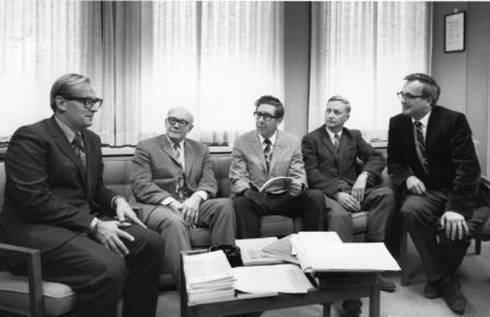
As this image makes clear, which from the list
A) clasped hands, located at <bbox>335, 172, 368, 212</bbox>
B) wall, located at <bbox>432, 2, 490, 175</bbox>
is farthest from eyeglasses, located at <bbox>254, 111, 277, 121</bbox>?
wall, located at <bbox>432, 2, 490, 175</bbox>

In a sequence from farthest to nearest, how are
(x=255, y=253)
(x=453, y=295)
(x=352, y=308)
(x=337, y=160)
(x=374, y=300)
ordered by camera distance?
(x=337, y=160)
(x=453, y=295)
(x=352, y=308)
(x=255, y=253)
(x=374, y=300)

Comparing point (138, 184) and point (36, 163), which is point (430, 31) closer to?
point (138, 184)

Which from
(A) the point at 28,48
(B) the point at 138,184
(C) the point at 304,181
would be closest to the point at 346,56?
(C) the point at 304,181

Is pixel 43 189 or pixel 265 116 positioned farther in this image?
pixel 265 116

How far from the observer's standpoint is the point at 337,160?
3.65 meters

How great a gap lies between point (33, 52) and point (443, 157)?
2974mm

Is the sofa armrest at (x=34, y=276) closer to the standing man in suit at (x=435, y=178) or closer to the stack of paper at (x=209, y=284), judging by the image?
the stack of paper at (x=209, y=284)

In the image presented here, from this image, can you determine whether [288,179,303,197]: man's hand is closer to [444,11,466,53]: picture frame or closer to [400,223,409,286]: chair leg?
[400,223,409,286]: chair leg

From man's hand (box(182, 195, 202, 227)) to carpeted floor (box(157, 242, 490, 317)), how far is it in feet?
1.54

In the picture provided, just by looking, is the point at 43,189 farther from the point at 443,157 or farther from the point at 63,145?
the point at 443,157

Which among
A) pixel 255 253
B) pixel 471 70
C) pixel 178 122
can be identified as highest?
pixel 471 70

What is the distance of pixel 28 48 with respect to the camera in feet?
11.5

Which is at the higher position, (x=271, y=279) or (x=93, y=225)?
(x=93, y=225)

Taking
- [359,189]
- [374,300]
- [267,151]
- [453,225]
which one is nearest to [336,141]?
[359,189]
